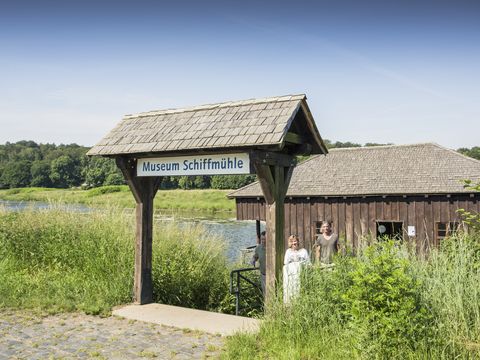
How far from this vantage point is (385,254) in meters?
5.03

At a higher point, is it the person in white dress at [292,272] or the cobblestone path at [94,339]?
the person in white dress at [292,272]

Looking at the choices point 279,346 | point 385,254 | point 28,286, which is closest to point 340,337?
point 279,346

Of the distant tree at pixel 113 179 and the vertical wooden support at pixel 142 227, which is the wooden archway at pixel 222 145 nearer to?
the vertical wooden support at pixel 142 227

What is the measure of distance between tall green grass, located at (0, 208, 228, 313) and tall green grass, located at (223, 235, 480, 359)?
3467 millimetres

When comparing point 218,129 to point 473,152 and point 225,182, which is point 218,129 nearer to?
point 225,182

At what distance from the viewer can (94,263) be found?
9.36m

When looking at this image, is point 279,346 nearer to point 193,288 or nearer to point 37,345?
point 37,345

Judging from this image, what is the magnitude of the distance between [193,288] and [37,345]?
3763 millimetres

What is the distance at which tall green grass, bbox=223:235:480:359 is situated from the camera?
4.77 m

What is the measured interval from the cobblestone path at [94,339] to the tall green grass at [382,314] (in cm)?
64

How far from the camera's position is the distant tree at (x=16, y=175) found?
3655 inches

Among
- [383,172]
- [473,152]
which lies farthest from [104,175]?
[383,172]

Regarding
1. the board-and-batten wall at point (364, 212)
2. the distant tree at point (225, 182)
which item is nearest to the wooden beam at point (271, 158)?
the board-and-batten wall at point (364, 212)

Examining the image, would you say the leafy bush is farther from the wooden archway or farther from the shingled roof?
the shingled roof
